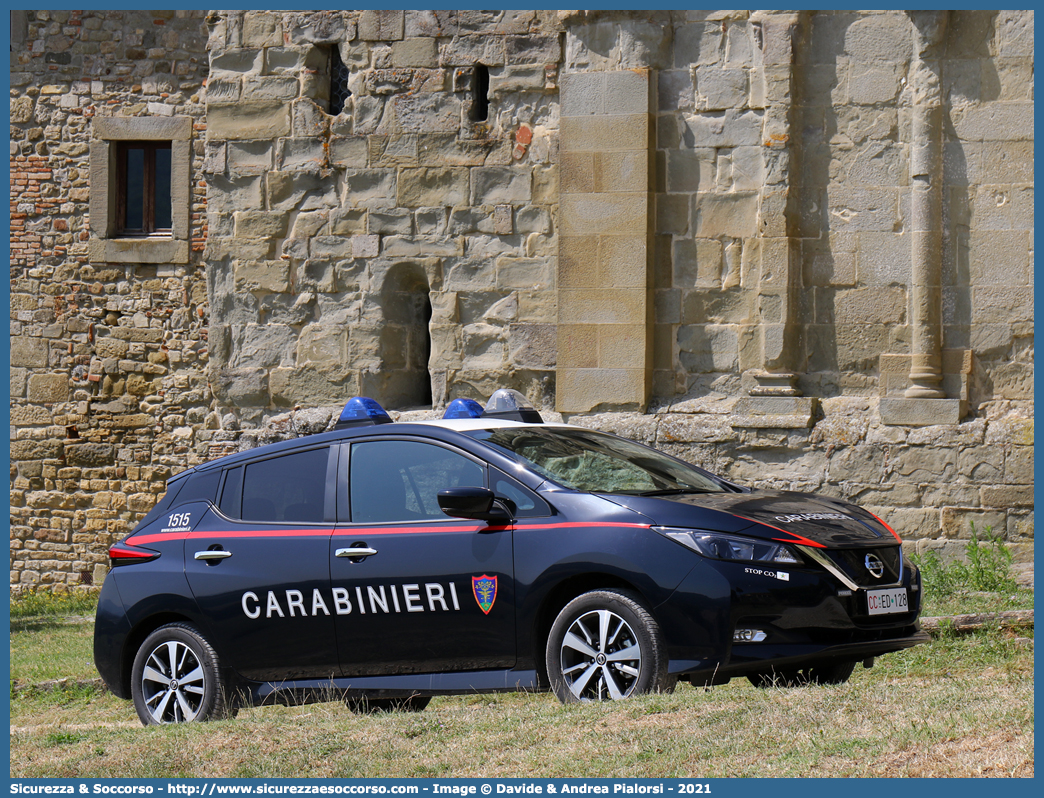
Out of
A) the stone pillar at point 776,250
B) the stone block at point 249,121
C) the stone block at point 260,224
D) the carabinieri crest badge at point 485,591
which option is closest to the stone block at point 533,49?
the stone pillar at point 776,250

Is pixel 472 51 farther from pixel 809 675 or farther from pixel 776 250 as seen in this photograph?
pixel 809 675

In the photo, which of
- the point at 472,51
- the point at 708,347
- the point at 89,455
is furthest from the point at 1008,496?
the point at 89,455

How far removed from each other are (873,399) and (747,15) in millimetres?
3777

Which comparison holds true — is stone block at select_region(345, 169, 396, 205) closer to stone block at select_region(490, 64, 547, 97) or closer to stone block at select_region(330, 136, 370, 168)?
stone block at select_region(330, 136, 370, 168)

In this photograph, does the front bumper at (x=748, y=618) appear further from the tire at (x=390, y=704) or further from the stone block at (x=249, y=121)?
the stone block at (x=249, y=121)

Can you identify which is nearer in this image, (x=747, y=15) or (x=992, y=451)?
(x=992, y=451)

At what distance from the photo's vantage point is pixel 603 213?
11711 mm

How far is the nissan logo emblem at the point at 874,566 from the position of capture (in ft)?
19.4

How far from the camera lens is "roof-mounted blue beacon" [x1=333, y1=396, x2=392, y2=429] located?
7.14 meters

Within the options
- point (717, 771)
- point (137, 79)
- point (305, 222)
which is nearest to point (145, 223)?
point (137, 79)

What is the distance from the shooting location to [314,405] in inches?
499

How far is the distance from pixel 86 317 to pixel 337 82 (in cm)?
433

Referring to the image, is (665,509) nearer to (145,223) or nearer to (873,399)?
(873,399)

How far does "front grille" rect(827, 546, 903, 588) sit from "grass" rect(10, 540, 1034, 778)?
0.50 m
